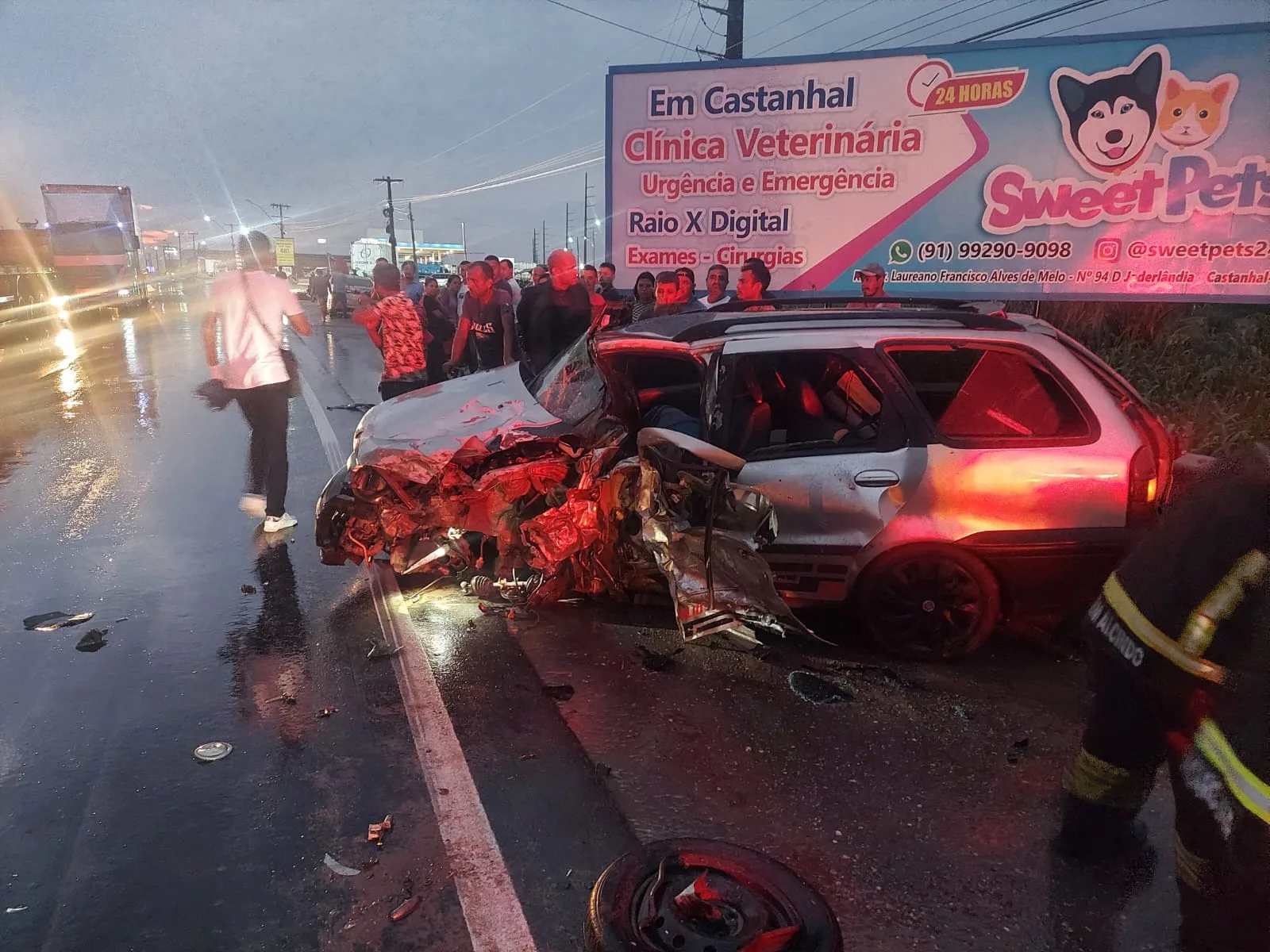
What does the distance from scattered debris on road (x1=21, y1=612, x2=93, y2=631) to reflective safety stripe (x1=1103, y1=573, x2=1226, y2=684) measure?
472 centimetres

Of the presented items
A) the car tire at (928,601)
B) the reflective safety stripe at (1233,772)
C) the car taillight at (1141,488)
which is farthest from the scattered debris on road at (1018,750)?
the reflective safety stripe at (1233,772)

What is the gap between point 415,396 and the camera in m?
5.19

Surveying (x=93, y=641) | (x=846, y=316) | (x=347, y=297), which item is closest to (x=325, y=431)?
(x=93, y=641)

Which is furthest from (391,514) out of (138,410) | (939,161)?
(138,410)

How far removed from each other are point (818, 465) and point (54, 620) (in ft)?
13.3

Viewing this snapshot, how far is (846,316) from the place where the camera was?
13.8ft

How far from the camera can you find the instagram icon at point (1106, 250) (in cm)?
752

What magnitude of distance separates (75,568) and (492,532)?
9.08 ft

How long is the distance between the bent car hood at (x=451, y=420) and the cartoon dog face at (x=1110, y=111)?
5.94 meters

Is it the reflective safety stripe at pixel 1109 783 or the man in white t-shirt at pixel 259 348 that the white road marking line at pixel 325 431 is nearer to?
the man in white t-shirt at pixel 259 348

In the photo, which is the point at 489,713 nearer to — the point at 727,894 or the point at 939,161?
the point at 727,894

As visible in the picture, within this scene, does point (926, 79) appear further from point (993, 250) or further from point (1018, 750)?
point (1018, 750)

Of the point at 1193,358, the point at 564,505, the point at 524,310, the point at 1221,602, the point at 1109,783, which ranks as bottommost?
the point at 1109,783

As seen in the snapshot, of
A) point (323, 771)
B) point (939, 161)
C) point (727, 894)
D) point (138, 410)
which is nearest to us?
point (727, 894)
